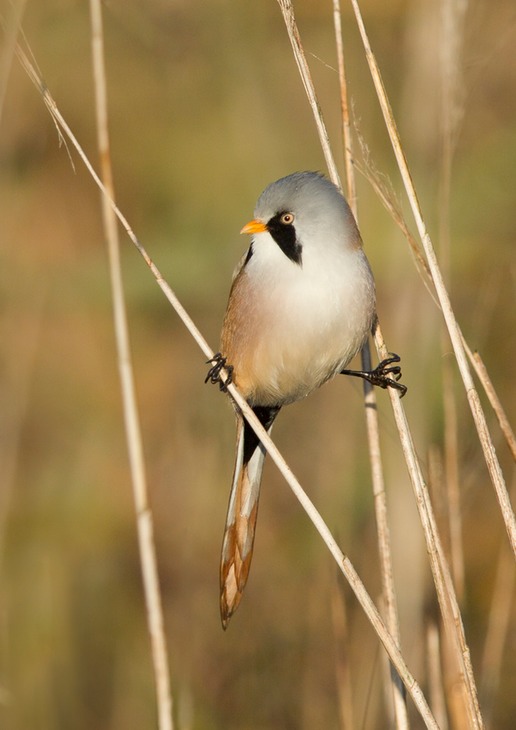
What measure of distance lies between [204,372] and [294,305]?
149 cm

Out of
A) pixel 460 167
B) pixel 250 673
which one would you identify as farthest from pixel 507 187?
pixel 250 673

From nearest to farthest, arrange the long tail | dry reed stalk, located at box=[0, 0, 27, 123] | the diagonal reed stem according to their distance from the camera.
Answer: the diagonal reed stem
dry reed stalk, located at box=[0, 0, 27, 123]
the long tail

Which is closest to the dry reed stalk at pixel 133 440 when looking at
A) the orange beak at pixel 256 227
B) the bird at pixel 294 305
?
the bird at pixel 294 305

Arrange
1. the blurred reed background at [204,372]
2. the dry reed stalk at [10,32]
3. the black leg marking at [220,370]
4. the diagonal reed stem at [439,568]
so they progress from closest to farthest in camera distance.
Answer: the diagonal reed stem at [439,568], the dry reed stalk at [10,32], the black leg marking at [220,370], the blurred reed background at [204,372]

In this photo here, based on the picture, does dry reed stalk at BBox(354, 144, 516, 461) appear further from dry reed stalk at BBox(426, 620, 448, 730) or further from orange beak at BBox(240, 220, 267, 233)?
dry reed stalk at BBox(426, 620, 448, 730)

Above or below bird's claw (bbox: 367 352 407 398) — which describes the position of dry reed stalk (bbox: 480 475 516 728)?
below

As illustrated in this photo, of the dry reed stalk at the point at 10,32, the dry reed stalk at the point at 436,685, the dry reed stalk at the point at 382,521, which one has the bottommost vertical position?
the dry reed stalk at the point at 436,685

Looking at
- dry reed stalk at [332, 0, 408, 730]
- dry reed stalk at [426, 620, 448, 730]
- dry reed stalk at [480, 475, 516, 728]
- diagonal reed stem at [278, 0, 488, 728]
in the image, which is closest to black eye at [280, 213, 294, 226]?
dry reed stalk at [332, 0, 408, 730]

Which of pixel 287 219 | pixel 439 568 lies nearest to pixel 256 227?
pixel 287 219

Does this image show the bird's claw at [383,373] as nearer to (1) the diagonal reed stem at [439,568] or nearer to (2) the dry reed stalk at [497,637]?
(1) the diagonal reed stem at [439,568]

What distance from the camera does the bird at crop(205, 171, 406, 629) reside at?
90.2 inches

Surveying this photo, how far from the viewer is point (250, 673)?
3211mm

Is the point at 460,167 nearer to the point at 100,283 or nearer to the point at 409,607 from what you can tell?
the point at 100,283

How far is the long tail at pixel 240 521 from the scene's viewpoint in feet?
7.47
